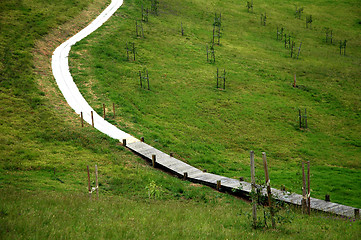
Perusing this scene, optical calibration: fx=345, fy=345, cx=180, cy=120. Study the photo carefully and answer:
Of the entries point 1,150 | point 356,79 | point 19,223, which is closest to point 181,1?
point 356,79

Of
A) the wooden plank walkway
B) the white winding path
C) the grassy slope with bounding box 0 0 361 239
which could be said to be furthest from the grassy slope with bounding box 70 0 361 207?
the grassy slope with bounding box 0 0 361 239

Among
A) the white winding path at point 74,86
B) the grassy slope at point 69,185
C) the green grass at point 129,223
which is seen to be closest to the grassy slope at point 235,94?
the white winding path at point 74,86

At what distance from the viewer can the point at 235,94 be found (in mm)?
46594

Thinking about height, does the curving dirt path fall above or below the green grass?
below

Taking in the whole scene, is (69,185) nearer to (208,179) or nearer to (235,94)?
(208,179)

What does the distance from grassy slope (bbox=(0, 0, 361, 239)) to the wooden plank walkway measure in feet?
3.20

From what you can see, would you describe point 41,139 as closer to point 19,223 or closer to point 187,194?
point 187,194

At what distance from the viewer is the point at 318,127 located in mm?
40969

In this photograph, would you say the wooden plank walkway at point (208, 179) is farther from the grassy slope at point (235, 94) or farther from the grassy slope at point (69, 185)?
the grassy slope at point (235, 94)

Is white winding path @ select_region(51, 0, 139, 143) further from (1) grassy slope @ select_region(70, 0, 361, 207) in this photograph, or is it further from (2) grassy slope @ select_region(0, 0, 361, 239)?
(1) grassy slope @ select_region(70, 0, 361, 207)

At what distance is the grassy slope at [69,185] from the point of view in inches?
496

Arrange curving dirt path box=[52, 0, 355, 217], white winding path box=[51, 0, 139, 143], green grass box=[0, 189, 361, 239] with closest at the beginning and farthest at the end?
green grass box=[0, 189, 361, 239], curving dirt path box=[52, 0, 355, 217], white winding path box=[51, 0, 139, 143]

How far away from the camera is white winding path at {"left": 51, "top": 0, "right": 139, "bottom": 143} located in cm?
3284

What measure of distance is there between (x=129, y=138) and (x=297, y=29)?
5697 cm
